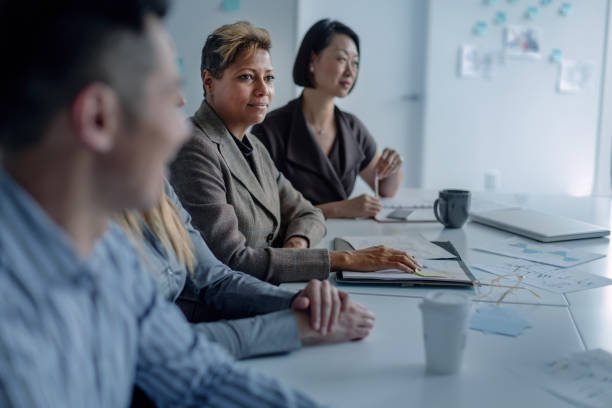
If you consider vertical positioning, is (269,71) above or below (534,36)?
below

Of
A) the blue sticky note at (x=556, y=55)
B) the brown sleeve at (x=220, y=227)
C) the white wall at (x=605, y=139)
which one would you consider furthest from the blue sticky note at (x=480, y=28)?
the brown sleeve at (x=220, y=227)

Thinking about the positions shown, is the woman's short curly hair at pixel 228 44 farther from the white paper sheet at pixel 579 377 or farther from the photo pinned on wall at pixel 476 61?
the photo pinned on wall at pixel 476 61

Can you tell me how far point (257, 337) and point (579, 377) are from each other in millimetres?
463

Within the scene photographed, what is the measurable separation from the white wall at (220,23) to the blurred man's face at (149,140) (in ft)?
10.3

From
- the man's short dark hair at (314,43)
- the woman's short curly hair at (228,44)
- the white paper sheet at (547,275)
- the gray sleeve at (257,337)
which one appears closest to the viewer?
the gray sleeve at (257,337)

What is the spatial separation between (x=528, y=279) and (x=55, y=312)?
102 centimetres

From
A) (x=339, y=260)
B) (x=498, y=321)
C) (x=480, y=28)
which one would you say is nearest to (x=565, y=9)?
(x=480, y=28)

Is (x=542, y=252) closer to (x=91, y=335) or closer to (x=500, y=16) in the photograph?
(x=91, y=335)

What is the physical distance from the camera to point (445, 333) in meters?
0.77

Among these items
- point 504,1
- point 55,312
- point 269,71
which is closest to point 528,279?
point 269,71

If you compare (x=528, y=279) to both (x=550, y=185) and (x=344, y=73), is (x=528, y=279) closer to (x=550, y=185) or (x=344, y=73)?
(x=344, y=73)

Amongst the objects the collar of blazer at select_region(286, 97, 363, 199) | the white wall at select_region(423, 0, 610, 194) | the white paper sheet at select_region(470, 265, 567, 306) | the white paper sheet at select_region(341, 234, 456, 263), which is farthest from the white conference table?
the white wall at select_region(423, 0, 610, 194)

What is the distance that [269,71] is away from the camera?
5.22ft

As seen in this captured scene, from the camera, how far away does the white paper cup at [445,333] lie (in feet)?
2.50
